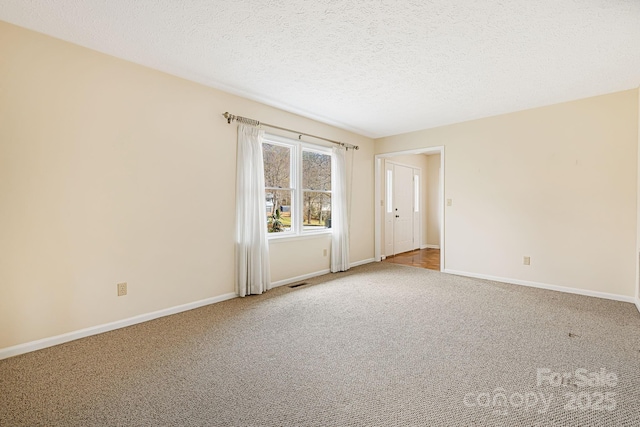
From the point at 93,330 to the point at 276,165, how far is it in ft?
9.23

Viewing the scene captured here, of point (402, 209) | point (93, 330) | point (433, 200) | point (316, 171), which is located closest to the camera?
point (93, 330)

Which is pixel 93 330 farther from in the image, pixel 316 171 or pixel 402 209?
pixel 402 209

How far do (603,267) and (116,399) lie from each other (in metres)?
5.17

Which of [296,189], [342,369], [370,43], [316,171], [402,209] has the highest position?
[370,43]

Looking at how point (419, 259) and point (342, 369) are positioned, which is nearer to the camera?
point (342, 369)

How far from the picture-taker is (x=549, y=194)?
4.00 metres

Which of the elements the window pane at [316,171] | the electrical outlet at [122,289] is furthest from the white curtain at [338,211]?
the electrical outlet at [122,289]

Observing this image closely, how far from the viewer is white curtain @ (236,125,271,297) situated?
3.67m

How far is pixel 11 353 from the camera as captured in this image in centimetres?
226

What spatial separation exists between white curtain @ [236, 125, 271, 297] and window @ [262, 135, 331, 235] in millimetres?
368

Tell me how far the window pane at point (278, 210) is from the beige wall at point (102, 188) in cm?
71

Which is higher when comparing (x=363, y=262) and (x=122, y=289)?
(x=122, y=289)

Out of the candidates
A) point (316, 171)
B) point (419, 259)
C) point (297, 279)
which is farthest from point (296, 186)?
point (419, 259)

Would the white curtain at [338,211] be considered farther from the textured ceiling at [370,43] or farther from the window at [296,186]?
the textured ceiling at [370,43]
